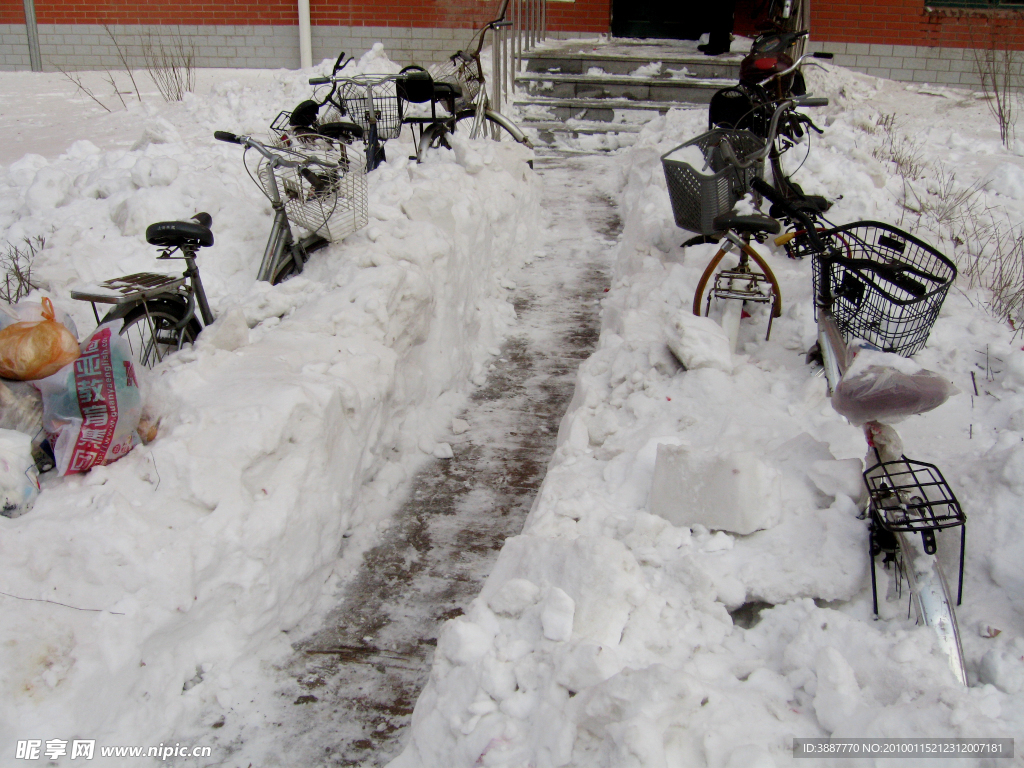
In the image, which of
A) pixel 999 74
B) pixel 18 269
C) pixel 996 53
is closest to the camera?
pixel 18 269

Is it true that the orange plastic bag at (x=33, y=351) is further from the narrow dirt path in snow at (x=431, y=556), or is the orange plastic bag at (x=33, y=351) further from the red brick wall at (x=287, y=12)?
the red brick wall at (x=287, y=12)

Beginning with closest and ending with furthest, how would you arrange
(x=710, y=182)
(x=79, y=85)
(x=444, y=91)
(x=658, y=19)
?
1. (x=710, y=182)
2. (x=444, y=91)
3. (x=79, y=85)
4. (x=658, y=19)

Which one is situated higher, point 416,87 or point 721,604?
point 416,87

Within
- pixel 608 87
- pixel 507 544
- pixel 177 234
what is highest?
pixel 608 87

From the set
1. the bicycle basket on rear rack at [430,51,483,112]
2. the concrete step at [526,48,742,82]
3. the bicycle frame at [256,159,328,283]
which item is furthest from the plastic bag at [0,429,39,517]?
the concrete step at [526,48,742,82]

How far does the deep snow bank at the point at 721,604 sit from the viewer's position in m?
1.64

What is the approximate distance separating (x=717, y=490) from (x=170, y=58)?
11496 millimetres

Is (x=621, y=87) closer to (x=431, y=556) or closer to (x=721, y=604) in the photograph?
(x=431, y=556)

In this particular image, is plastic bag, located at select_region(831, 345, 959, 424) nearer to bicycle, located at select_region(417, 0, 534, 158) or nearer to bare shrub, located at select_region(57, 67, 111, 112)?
bicycle, located at select_region(417, 0, 534, 158)

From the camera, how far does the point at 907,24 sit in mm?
10195

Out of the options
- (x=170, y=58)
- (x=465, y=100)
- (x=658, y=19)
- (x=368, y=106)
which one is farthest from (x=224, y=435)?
(x=658, y=19)

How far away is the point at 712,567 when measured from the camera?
2.21 metres

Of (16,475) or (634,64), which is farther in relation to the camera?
(634,64)

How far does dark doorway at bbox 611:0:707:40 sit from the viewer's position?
10.8 meters
